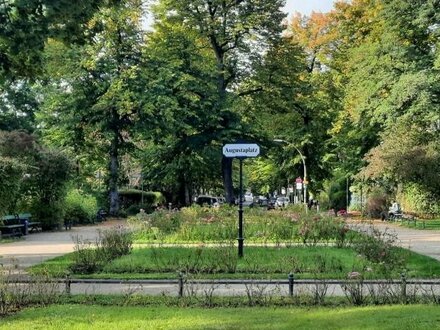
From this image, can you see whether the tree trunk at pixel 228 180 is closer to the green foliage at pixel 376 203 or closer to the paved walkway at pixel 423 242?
the green foliage at pixel 376 203

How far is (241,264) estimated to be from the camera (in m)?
15.7

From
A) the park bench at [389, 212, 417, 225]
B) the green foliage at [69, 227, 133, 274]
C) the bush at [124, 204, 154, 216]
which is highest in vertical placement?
the bush at [124, 204, 154, 216]

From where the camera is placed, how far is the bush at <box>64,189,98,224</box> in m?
36.6

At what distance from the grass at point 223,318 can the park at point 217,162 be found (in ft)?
0.18

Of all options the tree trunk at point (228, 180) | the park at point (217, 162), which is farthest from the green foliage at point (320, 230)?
the tree trunk at point (228, 180)

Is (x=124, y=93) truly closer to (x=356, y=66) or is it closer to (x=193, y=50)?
(x=193, y=50)

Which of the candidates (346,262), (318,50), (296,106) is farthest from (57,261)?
(318,50)

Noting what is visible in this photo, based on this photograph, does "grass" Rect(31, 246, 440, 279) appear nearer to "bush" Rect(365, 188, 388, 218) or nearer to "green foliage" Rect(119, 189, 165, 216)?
"bush" Rect(365, 188, 388, 218)

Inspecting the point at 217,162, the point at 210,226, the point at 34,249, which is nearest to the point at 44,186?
the point at 34,249

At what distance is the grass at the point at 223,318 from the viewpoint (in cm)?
834

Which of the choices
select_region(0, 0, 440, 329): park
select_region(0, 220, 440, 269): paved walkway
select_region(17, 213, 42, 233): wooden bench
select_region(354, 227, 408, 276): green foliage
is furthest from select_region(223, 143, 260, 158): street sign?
select_region(17, 213, 42, 233): wooden bench

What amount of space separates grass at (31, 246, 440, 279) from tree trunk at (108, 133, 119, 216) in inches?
1055

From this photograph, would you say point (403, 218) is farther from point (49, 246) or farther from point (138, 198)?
point (138, 198)

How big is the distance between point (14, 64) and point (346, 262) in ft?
34.6
